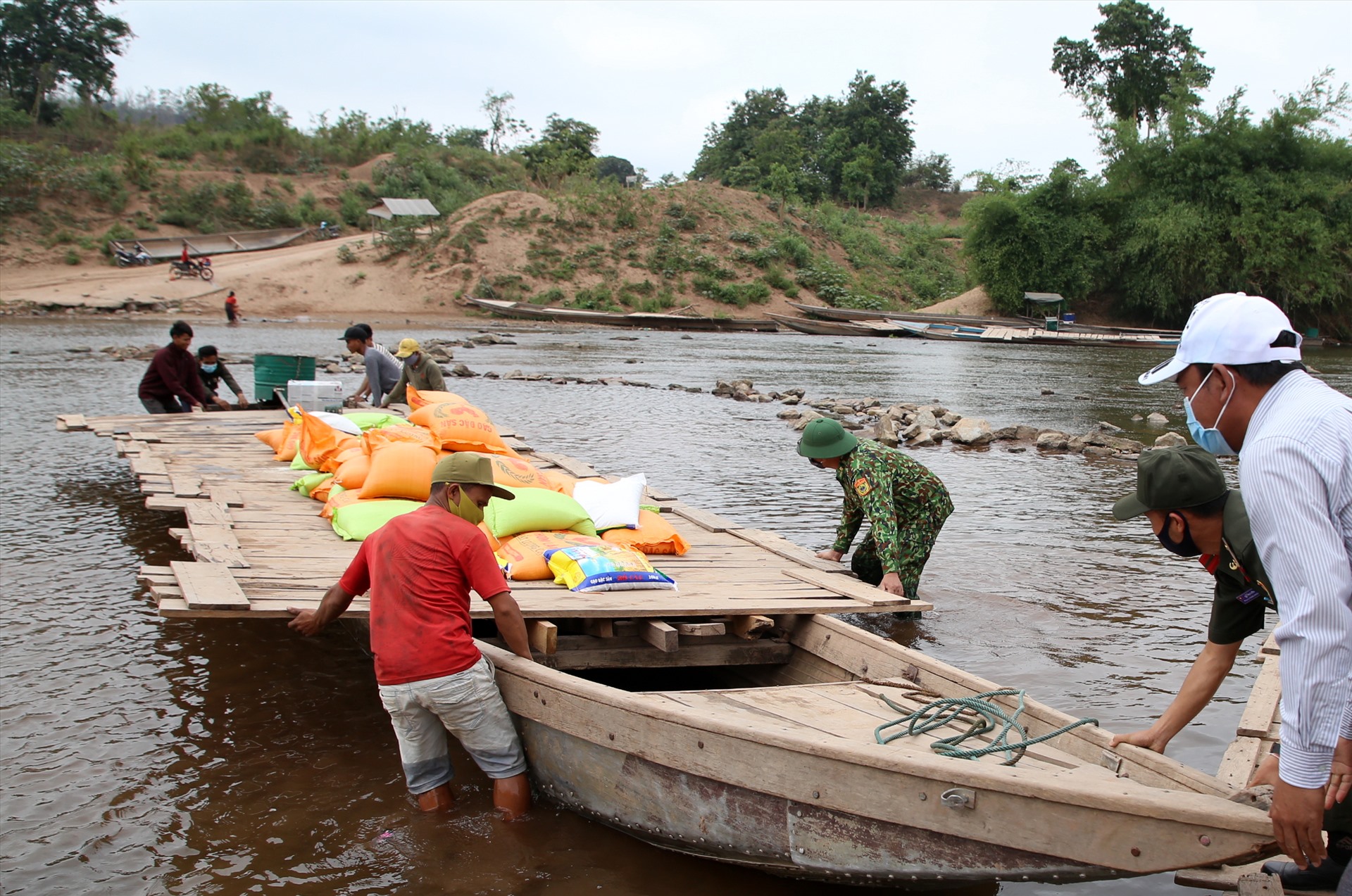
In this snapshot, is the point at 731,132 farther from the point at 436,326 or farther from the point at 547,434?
the point at 547,434

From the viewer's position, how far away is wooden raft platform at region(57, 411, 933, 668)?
4.62 meters

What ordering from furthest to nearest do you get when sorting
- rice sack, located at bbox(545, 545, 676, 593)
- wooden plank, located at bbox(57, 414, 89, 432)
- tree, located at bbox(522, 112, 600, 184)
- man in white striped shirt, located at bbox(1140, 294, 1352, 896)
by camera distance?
1. tree, located at bbox(522, 112, 600, 184)
2. wooden plank, located at bbox(57, 414, 89, 432)
3. rice sack, located at bbox(545, 545, 676, 593)
4. man in white striped shirt, located at bbox(1140, 294, 1352, 896)

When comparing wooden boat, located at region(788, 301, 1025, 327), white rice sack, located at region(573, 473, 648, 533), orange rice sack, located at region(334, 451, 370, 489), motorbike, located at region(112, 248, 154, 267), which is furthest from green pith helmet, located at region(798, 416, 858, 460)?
motorbike, located at region(112, 248, 154, 267)

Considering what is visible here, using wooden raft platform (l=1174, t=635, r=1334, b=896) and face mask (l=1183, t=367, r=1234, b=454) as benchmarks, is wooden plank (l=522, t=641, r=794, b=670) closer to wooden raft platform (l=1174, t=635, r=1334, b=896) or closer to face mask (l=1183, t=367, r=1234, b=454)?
wooden raft platform (l=1174, t=635, r=1334, b=896)

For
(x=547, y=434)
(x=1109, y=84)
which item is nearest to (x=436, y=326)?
(x=547, y=434)

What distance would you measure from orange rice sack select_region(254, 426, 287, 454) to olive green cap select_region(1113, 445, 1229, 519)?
24.5ft

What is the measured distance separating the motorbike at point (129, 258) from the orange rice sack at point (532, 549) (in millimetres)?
39601

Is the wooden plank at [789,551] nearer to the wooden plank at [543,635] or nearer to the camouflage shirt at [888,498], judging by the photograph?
the camouflage shirt at [888,498]

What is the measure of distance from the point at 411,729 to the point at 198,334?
26.2m

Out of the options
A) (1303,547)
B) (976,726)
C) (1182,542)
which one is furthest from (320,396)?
(1303,547)

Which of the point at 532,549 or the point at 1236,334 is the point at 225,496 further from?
the point at 1236,334

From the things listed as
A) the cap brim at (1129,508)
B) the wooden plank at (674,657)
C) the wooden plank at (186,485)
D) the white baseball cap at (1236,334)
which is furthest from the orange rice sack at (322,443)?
the white baseball cap at (1236,334)

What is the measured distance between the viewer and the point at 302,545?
19.0 ft

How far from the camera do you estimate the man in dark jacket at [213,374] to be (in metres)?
11.7
